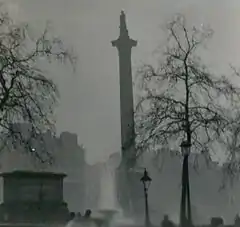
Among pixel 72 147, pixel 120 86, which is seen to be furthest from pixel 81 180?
pixel 120 86

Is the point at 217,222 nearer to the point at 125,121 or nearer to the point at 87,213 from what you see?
the point at 87,213

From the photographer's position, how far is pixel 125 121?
18.4 metres

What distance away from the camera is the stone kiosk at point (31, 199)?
13836mm

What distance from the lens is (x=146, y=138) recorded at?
1516 cm

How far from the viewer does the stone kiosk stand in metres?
13.8

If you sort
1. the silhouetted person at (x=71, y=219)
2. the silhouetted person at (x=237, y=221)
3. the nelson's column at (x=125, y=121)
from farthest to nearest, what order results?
the nelson's column at (x=125, y=121) < the silhouetted person at (x=237, y=221) < the silhouetted person at (x=71, y=219)

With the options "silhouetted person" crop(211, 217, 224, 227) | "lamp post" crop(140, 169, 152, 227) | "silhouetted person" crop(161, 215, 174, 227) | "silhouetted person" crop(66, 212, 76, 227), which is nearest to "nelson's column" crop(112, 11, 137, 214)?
"lamp post" crop(140, 169, 152, 227)

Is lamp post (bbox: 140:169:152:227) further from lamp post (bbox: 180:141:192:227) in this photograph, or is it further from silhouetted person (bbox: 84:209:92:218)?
silhouetted person (bbox: 84:209:92:218)

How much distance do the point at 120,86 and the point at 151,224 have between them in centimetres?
715

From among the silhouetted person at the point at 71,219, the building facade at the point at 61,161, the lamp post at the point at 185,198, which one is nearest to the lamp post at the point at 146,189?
the lamp post at the point at 185,198

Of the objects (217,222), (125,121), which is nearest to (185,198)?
(217,222)

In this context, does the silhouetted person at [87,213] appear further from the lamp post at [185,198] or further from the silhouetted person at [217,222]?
the silhouetted person at [217,222]

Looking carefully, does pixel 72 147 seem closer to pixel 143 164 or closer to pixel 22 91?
pixel 143 164

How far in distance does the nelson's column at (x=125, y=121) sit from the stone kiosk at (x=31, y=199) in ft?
9.12
